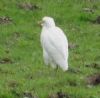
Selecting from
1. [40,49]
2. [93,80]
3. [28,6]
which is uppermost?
[93,80]

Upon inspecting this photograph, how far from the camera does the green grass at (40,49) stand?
14.9 metres

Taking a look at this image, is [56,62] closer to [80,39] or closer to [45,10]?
[80,39]

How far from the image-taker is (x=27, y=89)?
573 inches

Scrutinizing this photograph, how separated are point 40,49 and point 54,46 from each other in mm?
5729

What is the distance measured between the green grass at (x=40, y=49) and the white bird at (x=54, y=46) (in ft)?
1.00

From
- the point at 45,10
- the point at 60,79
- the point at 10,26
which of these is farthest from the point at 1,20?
the point at 60,79

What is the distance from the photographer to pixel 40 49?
923 inches

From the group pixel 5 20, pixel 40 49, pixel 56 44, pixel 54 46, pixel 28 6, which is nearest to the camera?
pixel 56 44

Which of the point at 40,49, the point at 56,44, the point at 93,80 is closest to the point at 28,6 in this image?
the point at 40,49

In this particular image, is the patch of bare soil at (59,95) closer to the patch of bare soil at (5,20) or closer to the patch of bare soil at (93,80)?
the patch of bare soil at (93,80)

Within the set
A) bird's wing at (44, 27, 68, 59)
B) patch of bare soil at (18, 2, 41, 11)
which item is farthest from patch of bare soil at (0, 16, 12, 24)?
bird's wing at (44, 27, 68, 59)

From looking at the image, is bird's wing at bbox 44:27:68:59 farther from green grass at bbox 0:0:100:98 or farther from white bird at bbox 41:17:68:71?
green grass at bbox 0:0:100:98

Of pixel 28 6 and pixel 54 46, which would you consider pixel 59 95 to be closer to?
pixel 54 46

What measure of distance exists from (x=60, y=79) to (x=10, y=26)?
457 inches
